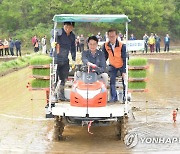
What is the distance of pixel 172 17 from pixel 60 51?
48.4 meters

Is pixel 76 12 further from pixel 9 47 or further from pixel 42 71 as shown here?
pixel 42 71

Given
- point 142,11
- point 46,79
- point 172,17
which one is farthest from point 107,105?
point 172,17

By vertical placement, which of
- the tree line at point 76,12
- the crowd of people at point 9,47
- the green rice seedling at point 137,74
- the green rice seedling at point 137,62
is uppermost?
the tree line at point 76,12

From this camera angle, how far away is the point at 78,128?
37.4 feet

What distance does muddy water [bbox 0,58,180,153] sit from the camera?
962 cm

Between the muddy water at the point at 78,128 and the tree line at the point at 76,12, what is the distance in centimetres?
3356

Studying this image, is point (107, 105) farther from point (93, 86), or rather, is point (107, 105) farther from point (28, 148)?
point (28, 148)

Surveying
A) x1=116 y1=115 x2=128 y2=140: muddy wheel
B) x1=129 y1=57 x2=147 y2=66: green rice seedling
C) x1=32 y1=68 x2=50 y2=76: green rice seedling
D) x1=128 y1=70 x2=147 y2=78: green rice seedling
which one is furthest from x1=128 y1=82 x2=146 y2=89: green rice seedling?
x1=32 y1=68 x2=50 y2=76: green rice seedling

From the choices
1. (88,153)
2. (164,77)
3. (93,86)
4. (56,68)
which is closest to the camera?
(88,153)

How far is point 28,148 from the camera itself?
961 centimetres

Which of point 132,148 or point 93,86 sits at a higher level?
point 93,86

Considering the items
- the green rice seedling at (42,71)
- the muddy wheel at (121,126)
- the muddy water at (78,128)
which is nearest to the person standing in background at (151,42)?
the muddy water at (78,128)

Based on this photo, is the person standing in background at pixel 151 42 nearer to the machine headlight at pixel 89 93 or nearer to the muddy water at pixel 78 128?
the muddy water at pixel 78 128

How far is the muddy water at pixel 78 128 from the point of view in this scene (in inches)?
379
